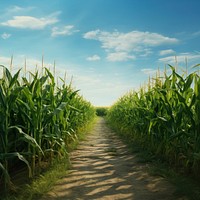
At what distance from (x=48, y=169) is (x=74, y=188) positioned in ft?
3.62

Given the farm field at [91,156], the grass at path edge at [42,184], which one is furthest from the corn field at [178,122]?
the grass at path edge at [42,184]

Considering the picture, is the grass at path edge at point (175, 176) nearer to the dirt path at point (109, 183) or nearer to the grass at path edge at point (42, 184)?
the dirt path at point (109, 183)

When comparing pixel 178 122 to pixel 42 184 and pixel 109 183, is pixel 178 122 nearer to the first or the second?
pixel 109 183

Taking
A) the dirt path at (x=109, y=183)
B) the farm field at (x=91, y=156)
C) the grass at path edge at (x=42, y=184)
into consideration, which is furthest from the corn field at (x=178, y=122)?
the grass at path edge at (x=42, y=184)

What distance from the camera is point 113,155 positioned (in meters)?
7.25

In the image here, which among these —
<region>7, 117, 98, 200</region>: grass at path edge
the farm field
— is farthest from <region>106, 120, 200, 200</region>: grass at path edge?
<region>7, 117, 98, 200</region>: grass at path edge

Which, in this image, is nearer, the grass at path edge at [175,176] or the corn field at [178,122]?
the grass at path edge at [175,176]

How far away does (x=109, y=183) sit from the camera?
4.62 metres

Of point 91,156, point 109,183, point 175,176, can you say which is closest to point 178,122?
point 175,176

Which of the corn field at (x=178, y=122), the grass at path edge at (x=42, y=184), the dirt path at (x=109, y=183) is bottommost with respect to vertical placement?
the dirt path at (x=109, y=183)

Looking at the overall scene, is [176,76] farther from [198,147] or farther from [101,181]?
[101,181]

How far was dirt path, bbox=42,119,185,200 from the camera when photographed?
13.2 ft

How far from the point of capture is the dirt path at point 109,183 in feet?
13.2

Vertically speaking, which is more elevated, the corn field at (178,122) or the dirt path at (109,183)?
the corn field at (178,122)
